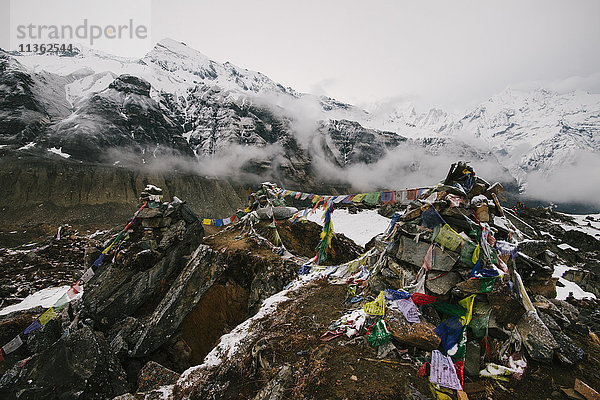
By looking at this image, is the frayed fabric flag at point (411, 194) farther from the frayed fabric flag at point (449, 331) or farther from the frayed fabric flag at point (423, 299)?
the frayed fabric flag at point (449, 331)

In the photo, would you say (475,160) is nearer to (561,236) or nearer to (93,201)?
(561,236)

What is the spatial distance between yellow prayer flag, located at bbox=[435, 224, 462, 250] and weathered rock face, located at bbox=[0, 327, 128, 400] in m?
10.3

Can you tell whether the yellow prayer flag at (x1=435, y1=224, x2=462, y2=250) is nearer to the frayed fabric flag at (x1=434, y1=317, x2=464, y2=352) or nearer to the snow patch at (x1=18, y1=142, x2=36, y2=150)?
the frayed fabric flag at (x1=434, y1=317, x2=464, y2=352)

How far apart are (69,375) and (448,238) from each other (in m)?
11.2

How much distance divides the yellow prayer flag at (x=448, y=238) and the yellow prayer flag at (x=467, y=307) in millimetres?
1265

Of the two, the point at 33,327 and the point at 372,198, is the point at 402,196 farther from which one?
the point at 33,327

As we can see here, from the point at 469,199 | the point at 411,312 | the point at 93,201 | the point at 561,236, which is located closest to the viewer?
the point at 411,312

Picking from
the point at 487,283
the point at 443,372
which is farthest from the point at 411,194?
the point at 443,372

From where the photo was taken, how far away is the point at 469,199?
25.7ft

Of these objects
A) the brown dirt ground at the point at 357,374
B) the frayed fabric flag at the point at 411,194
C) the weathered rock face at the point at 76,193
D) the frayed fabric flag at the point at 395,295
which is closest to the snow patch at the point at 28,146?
the weathered rock face at the point at 76,193

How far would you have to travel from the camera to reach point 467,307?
18.6ft

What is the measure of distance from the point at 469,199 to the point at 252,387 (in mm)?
8193

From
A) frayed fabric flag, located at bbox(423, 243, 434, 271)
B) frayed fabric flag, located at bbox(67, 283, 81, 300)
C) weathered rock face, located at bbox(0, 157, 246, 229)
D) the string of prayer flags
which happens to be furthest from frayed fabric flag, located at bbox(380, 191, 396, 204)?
weathered rock face, located at bbox(0, 157, 246, 229)

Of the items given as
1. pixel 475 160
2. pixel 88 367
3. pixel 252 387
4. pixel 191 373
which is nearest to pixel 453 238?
pixel 252 387
